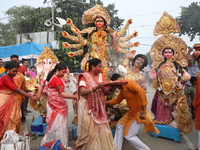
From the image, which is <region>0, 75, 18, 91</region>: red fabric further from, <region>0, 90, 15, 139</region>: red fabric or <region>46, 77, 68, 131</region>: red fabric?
<region>46, 77, 68, 131</region>: red fabric

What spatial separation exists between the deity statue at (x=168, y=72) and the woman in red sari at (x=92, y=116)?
200cm

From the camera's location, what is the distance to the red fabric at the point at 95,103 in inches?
102

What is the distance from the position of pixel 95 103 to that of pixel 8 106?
1648 mm

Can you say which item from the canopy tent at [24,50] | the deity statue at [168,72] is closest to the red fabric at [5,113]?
the deity statue at [168,72]

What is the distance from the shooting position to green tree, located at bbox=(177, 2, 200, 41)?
802 cm

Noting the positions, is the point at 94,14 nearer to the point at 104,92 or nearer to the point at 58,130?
the point at 104,92

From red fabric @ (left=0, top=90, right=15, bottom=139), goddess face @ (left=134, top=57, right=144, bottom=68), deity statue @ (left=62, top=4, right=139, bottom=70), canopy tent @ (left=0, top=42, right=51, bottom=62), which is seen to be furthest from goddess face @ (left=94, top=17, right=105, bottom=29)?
canopy tent @ (left=0, top=42, right=51, bottom=62)

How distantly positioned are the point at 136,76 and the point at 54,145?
1980mm

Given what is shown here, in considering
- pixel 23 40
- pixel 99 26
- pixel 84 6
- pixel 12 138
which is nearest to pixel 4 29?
pixel 23 40

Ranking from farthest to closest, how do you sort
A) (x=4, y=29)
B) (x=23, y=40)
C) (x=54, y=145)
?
(x=4, y=29), (x=23, y=40), (x=54, y=145)

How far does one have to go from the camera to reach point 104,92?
114 inches

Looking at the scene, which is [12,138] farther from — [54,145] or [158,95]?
[158,95]

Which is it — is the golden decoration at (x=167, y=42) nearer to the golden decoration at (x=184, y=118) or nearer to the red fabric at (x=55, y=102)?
the golden decoration at (x=184, y=118)

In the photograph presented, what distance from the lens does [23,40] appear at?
709 inches
